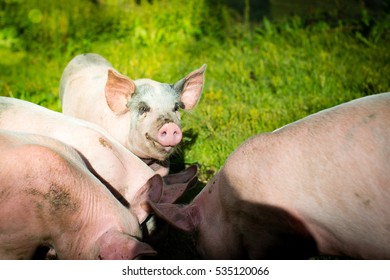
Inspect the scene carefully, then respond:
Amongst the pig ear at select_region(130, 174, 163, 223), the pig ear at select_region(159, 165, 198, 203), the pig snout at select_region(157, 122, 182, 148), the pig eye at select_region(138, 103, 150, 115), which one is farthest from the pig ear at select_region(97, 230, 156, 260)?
the pig eye at select_region(138, 103, 150, 115)

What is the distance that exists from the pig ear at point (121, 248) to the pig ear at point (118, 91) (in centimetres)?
170

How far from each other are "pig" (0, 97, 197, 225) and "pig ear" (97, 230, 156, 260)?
60 cm

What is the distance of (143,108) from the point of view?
4.34 metres

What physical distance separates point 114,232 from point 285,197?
0.88 meters

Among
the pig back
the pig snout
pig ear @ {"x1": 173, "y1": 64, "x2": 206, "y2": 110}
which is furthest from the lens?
pig ear @ {"x1": 173, "y1": 64, "x2": 206, "y2": 110}

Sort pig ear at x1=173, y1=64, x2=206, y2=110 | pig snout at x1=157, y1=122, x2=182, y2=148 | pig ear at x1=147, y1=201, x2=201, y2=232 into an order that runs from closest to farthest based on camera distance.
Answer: pig ear at x1=147, y1=201, x2=201, y2=232 → pig snout at x1=157, y1=122, x2=182, y2=148 → pig ear at x1=173, y1=64, x2=206, y2=110

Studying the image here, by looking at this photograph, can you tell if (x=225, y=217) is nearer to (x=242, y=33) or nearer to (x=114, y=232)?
(x=114, y=232)

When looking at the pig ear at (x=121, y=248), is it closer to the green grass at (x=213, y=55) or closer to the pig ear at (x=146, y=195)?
the pig ear at (x=146, y=195)

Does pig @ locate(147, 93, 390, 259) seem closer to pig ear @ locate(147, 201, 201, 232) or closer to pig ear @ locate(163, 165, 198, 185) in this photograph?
pig ear @ locate(147, 201, 201, 232)

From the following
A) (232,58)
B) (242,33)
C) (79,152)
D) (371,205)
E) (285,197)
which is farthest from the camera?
(242,33)

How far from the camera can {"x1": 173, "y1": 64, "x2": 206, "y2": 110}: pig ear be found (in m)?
4.60

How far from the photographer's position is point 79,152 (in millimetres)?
3680

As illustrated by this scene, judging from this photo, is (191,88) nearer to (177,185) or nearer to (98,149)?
(98,149)
